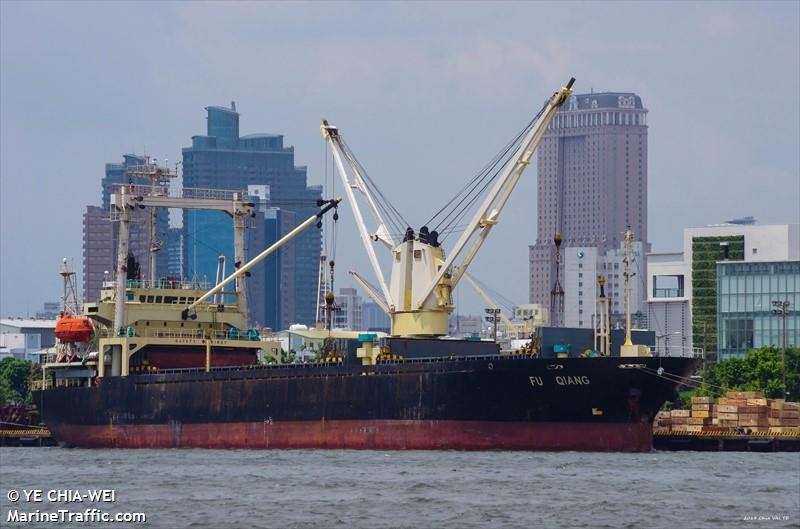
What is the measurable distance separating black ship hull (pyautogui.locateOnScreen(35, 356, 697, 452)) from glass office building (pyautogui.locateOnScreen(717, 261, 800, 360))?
70.5 meters

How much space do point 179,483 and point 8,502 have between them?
7.45 m

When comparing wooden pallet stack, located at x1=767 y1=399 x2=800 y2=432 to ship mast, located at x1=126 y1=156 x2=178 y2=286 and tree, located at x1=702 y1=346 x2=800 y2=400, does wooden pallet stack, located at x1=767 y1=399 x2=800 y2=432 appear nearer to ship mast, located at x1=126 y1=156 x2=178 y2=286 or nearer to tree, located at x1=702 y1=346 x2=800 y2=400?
tree, located at x1=702 y1=346 x2=800 y2=400

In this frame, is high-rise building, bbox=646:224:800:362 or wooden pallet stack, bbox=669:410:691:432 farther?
high-rise building, bbox=646:224:800:362

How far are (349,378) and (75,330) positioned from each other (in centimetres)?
2073

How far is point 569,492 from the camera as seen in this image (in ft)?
176

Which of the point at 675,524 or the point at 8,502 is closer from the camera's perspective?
the point at 675,524

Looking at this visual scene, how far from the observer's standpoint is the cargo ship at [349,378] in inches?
2766

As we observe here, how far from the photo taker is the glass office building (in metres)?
142

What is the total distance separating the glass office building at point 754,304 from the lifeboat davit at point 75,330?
224ft

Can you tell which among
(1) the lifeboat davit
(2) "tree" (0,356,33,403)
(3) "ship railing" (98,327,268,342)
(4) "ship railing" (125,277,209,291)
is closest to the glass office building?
(2) "tree" (0,356,33,403)

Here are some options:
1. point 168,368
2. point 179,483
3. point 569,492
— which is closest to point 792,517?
point 569,492

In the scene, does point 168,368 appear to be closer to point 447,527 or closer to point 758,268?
point 447,527

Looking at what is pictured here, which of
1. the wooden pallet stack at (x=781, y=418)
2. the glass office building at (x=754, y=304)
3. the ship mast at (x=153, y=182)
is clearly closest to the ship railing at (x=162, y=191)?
the ship mast at (x=153, y=182)

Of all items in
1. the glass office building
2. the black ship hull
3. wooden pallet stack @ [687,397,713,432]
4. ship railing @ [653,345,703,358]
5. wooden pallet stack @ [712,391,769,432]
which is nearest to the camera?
the black ship hull
